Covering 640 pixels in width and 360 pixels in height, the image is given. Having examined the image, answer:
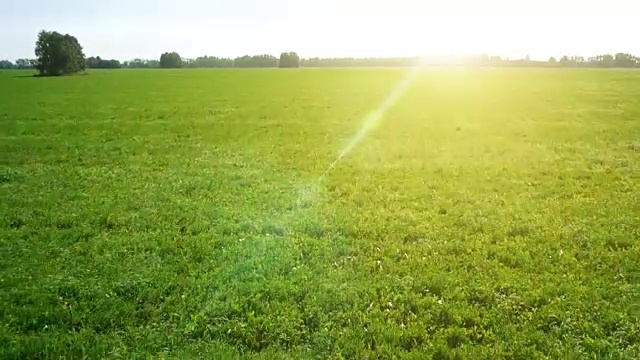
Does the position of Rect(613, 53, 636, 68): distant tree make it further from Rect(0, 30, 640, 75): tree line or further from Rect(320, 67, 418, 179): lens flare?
Rect(320, 67, 418, 179): lens flare

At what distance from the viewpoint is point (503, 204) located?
1093 centimetres

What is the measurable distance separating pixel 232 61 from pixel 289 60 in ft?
115

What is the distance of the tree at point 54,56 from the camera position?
105125 mm

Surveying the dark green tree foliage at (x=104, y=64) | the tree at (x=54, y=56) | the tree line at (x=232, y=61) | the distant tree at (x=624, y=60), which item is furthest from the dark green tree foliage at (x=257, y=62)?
the distant tree at (x=624, y=60)

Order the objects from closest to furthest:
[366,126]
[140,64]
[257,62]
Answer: [366,126] → [257,62] → [140,64]

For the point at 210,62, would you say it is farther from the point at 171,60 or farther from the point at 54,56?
the point at 54,56

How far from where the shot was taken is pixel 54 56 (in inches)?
4131

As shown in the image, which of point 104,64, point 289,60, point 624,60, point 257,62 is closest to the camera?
point 624,60

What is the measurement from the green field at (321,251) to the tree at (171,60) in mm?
153043

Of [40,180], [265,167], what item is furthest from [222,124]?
[40,180]

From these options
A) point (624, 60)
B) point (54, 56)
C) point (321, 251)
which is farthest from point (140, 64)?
point (321, 251)

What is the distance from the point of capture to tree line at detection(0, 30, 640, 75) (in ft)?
347

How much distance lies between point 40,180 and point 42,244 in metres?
5.29

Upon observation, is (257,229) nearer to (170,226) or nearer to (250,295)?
(170,226)
